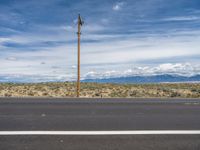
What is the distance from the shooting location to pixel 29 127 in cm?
937

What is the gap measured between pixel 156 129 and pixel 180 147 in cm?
202

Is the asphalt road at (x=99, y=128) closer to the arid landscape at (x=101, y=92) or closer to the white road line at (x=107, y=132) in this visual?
the white road line at (x=107, y=132)

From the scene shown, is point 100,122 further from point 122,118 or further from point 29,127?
point 29,127

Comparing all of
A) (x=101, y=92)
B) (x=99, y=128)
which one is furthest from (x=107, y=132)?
(x=101, y=92)

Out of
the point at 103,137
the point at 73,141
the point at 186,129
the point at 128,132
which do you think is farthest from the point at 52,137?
the point at 186,129

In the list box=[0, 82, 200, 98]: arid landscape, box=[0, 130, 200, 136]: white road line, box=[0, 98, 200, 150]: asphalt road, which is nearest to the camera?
box=[0, 98, 200, 150]: asphalt road

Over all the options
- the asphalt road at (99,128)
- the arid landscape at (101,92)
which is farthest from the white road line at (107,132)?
the arid landscape at (101,92)

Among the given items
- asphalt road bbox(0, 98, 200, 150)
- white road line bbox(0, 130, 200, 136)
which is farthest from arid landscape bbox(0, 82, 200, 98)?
white road line bbox(0, 130, 200, 136)

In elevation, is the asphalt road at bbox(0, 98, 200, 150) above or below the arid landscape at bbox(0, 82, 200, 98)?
below

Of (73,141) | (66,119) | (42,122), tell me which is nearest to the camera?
(73,141)

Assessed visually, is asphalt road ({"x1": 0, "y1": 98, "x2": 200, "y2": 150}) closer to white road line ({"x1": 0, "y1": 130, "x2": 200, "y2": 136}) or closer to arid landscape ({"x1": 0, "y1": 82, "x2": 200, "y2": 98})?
white road line ({"x1": 0, "y1": 130, "x2": 200, "y2": 136})

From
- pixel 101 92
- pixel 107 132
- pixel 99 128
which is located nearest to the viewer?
pixel 107 132

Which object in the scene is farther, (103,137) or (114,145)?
(103,137)

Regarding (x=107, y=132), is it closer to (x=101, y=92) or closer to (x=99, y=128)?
(x=99, y=128)
